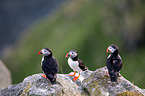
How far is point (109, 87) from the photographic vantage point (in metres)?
8.96

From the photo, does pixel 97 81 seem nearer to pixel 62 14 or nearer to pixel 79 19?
pixel 79 19

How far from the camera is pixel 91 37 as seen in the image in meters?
50.6

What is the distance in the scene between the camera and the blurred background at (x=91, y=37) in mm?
39094

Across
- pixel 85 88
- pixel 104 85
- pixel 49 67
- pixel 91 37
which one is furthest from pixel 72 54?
pixel 91 37

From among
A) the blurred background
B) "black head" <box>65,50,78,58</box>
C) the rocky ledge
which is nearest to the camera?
the rocky ledge

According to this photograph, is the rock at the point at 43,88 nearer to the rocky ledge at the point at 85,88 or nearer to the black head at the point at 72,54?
the rocky ledge at the point at 85,88

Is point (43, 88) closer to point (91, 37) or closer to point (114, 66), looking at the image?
point (114, 66)

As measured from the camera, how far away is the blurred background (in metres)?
39.1

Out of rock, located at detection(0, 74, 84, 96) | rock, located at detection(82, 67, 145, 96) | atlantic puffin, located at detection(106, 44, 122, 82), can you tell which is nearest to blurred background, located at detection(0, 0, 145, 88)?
rock, located at detection(82, 67, 145, 96)

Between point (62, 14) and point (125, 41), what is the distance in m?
27.4

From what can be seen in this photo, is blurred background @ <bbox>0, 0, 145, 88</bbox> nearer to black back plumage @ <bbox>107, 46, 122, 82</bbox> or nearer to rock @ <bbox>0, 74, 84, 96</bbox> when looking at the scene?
black back plumage @ <bbox>107, 46, 122, 82</bbox>

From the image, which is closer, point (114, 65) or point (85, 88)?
point (114, 65)

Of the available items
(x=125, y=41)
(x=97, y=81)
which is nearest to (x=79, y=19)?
(x=125, y=41)

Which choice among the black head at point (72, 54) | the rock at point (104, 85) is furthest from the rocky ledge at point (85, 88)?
the black head at point (72, 54)
